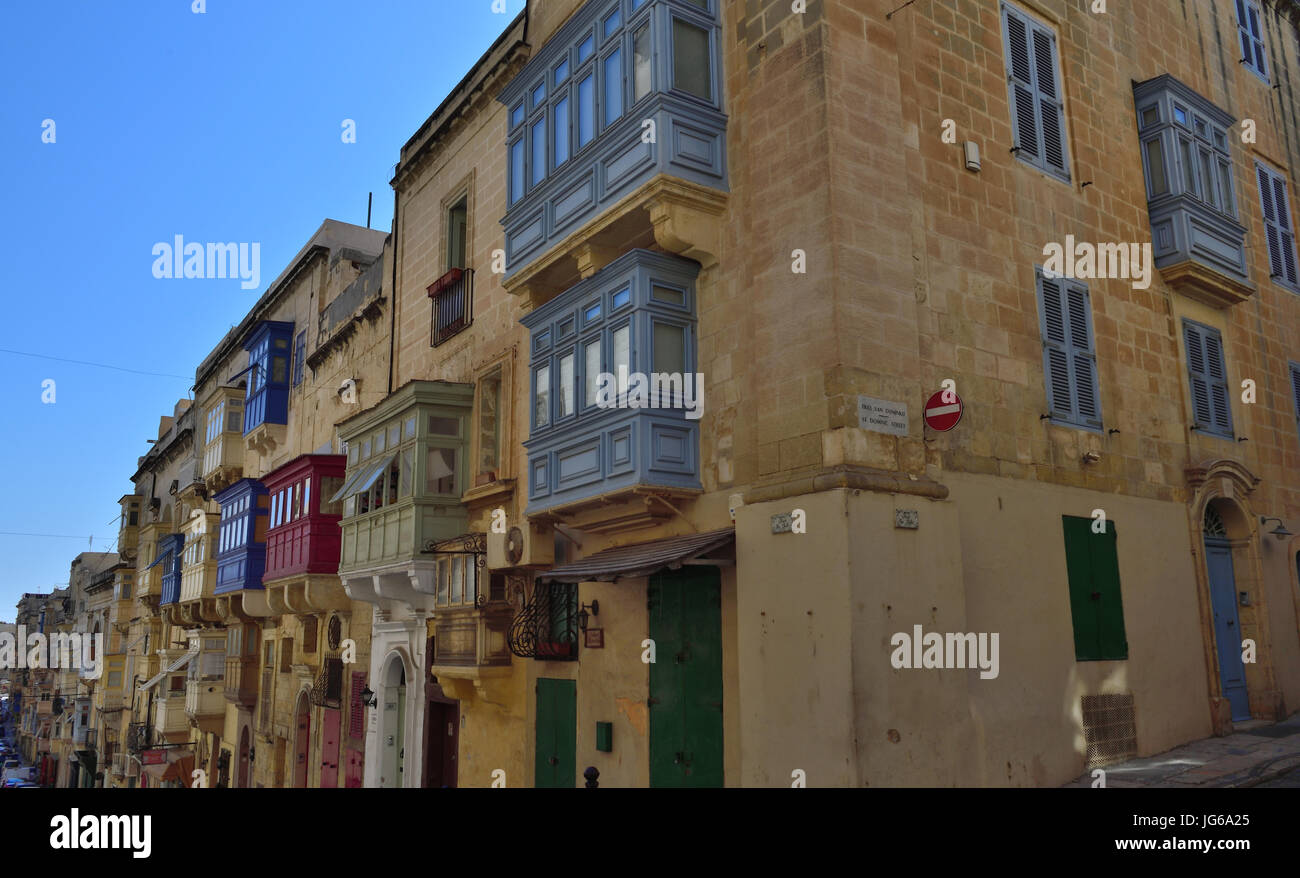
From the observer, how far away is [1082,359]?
11.5 m

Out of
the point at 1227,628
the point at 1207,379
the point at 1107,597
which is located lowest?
the point at 1227,628

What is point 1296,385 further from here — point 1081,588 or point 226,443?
point 226,443

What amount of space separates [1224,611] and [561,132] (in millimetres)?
11089

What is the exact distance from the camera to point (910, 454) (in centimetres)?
916

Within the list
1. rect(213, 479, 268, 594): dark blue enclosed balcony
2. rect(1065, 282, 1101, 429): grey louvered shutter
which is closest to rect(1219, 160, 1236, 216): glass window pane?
rect(1065, 282, 1101, 429): grey louvered shutter

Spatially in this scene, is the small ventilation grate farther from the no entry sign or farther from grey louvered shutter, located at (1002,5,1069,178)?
grey louvered shutter, located at (1002,5,1069,178)

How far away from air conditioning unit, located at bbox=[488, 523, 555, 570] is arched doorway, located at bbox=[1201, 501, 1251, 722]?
→ 341 inches

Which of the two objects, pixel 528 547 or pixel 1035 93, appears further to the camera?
pixel 528 547

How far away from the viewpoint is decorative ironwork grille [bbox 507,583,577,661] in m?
12.7

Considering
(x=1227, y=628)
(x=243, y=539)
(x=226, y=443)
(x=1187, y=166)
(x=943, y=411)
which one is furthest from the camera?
(x=226, y=443)

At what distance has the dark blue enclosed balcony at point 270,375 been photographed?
26562 mm

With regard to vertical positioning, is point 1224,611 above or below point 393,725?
above

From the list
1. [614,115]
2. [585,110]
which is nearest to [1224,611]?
[614,115]
